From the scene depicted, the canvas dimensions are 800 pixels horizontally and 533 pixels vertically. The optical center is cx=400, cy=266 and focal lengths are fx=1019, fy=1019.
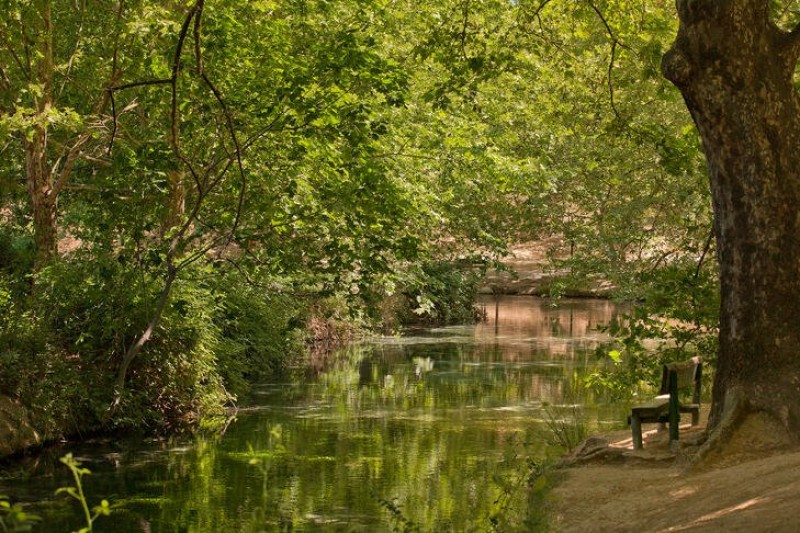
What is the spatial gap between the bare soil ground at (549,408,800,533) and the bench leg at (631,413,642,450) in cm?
9

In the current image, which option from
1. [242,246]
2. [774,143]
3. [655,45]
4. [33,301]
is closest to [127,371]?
[33,301]

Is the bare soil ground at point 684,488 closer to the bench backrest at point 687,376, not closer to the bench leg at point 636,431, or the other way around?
the bench leg at point 636,431

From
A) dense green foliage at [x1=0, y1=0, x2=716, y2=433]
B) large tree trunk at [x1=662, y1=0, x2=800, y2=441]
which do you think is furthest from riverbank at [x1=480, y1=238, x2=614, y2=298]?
large tree trunk at [x1=662, y1=0, x2=800, y2=441]

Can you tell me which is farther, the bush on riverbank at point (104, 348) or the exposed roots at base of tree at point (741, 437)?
the bush on riverbank at point (104, 348)

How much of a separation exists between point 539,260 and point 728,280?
1638 inches

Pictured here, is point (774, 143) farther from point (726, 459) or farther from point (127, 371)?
point (127, 371)

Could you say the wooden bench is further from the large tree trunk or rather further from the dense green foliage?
the large tree trunk

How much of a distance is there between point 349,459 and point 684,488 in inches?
220

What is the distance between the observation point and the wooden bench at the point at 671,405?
34.1 ft

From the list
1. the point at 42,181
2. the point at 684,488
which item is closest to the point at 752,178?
the point at 684,488

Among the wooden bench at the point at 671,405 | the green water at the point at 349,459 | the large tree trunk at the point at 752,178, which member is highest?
the large tree trunk at the point at 752,178

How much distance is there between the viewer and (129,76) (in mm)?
16078

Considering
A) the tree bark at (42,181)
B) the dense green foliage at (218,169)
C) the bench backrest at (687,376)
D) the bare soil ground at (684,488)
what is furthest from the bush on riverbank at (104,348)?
the bare soil ground at (684,488)

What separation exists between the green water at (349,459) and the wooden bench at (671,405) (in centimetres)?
141
